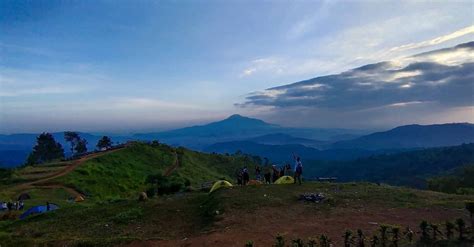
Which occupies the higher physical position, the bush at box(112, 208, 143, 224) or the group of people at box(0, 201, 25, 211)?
the bush at box(112, 208, 143, 224)

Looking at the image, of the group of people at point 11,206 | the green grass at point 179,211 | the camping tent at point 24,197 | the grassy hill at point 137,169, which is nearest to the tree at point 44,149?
the grassy hill at point 137,169

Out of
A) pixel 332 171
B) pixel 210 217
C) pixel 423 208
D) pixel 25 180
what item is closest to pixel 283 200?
pixel 210 217

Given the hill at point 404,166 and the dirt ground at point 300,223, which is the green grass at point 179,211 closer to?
the dirt ground at point 300,223

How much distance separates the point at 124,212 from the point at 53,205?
49.0ft

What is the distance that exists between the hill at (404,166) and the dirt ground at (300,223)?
99.6m

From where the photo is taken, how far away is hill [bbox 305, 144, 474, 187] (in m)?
125

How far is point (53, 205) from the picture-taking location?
99.4 ft

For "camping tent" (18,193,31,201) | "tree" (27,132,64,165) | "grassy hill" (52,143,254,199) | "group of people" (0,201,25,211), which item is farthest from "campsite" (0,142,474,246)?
"tree" (27,132,64,165)

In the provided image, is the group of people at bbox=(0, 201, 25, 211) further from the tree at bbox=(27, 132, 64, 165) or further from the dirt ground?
the tree at bbox=(27, 132, 64, 165)

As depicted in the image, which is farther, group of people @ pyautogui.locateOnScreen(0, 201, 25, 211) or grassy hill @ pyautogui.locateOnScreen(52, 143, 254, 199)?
grassy hill @ pyautogui.locateOnScreen(52, 143, 254, 199)

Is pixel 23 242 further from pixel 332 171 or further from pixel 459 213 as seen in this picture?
pixel 332 171

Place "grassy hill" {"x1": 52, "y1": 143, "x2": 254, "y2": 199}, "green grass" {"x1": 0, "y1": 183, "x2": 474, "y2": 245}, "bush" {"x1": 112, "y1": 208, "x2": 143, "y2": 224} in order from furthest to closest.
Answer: "grassy hill" {"x1": 52, "y1": 143, "x2": 254, "y2": 199} < "bush" {"x1": 112, "y1": 208, "x2": 143, "y2": 224} < "green grass" {"x1": 0, "y1": 183, "x2": 474, "y2": 245}

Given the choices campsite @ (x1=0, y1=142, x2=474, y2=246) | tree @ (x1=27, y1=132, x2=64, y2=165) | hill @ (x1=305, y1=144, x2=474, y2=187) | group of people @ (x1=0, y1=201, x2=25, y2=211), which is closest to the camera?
campsite @ (x1=0, y1=142, x2=474, y2=246)

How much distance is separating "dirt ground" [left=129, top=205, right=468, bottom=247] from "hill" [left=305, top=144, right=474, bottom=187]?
9957 centimetres
